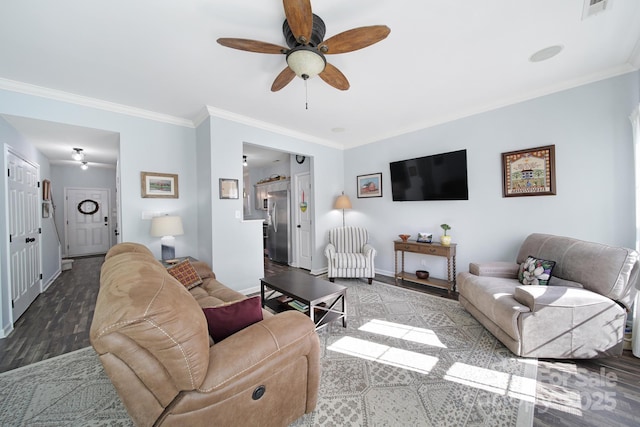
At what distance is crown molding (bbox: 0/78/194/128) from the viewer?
97.4 inches

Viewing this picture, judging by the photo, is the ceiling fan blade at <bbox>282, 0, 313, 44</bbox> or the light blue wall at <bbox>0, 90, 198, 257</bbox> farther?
the light blue wall at <bbox>0, 90, 198, 257</bbox>

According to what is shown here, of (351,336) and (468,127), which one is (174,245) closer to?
(351,336)

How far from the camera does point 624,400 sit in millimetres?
1569

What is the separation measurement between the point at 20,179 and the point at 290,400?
4338 millimetres

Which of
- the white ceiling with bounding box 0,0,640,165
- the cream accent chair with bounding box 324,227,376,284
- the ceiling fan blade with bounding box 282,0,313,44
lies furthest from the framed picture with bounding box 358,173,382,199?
the ceiling fan blade with bounding box 282,0,313,44

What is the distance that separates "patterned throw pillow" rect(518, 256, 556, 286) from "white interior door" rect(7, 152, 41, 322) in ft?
18.1

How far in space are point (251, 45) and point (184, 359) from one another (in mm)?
1914

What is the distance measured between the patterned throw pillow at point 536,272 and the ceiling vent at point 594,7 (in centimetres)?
209

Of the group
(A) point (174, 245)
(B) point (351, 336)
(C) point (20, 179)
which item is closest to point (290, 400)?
(B) point (351, 336)

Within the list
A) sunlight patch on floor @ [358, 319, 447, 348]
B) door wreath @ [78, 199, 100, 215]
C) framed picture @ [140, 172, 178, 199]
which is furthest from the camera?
door wreath @ [78, 199, 100, 215]

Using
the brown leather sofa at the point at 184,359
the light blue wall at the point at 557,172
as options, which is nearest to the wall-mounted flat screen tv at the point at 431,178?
the light blue wall at the point at 557,172

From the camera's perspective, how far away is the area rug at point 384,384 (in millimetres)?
1484

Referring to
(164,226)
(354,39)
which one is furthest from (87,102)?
(354,39)

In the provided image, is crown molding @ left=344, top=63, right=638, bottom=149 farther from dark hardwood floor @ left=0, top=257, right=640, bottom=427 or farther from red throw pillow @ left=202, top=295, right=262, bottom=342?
red throw pillow @ left=202, top=295, right=262, bottom=342
